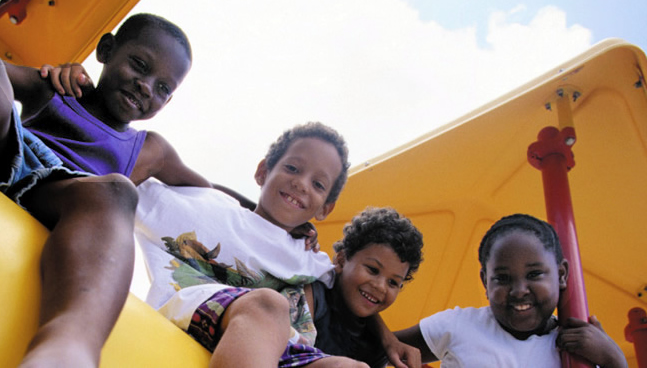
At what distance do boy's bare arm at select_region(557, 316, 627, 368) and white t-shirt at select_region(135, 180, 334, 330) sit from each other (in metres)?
0.51

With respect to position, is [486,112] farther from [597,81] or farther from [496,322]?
[496,322]

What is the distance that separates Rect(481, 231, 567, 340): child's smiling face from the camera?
1154 mm

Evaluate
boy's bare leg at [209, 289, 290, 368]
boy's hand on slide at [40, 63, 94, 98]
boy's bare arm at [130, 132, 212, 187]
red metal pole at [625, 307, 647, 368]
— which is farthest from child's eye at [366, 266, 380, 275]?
red metal pole at [625, 307, 647, 368]

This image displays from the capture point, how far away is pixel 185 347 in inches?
23.0

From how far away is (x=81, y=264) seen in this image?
1.58ft

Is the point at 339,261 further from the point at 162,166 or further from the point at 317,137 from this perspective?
the point at 162,166

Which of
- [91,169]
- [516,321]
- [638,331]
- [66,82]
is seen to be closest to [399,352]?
[516,321]

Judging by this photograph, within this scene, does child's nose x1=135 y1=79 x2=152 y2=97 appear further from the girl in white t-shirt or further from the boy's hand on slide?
the girl in white t-shirt

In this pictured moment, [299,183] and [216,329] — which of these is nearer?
[216,329]

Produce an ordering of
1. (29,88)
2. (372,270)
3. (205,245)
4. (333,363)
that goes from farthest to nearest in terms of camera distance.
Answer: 1. (372,270)
2. (205,245)
3. (29,88)
4. (333,363)

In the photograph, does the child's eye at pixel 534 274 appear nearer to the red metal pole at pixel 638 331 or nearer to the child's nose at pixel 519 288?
the child's nose at pixel 519 288

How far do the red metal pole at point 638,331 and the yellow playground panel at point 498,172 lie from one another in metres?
0.12

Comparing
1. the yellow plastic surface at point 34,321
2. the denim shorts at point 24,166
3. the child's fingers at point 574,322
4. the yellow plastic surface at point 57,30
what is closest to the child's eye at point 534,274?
the child's fingers at point 574,322

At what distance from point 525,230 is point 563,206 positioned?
10cm
